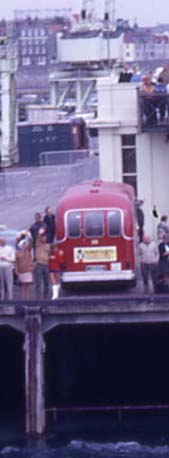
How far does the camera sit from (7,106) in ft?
302

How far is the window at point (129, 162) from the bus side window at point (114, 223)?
835cm

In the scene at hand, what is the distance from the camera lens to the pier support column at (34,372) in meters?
30.0

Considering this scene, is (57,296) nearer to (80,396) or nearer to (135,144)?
(80,396)

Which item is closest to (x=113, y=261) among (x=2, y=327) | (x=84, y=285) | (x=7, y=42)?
(x=84, y=285)

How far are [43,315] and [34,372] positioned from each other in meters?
1.01

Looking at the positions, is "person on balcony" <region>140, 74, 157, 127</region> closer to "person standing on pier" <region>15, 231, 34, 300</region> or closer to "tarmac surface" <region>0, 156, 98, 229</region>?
"person standing on pier" <region>15, 231, 34, 300</region>

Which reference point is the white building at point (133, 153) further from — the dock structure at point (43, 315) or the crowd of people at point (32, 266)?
the dock structure at point (43, 315)

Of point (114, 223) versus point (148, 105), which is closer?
point (114, 223)

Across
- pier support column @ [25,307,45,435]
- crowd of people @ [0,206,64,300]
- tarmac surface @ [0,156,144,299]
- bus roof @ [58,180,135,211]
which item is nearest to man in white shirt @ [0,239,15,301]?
crowd of people @ [0,206,64,300]

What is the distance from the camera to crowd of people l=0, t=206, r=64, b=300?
30844 millimetres

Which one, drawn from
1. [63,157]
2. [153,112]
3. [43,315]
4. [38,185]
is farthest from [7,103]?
[43,315]

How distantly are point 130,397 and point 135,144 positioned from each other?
856cm

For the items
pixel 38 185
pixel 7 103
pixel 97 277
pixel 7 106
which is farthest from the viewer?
pixel 7 103

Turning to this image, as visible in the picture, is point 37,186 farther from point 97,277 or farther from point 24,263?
point 24,263
